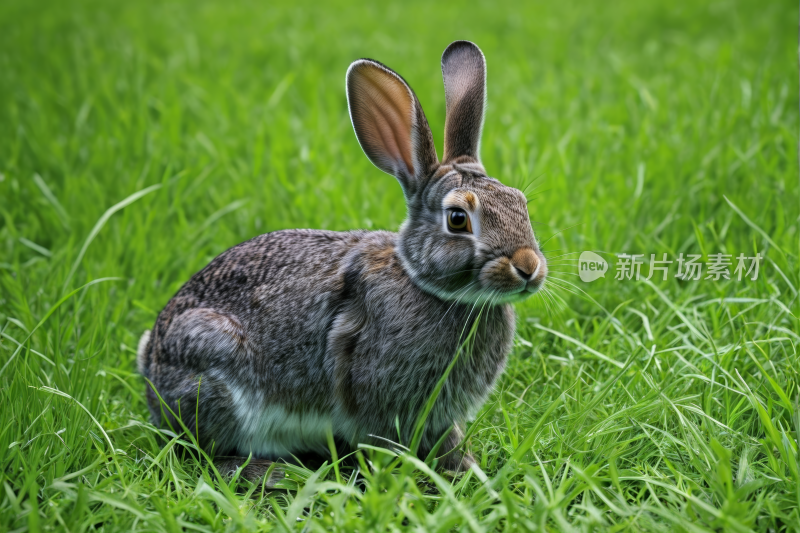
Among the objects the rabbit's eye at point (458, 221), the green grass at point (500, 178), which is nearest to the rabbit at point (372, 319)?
the rabbit's eye at point (458, 221)

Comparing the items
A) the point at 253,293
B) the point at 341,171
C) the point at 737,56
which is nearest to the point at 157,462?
the point at 253,293

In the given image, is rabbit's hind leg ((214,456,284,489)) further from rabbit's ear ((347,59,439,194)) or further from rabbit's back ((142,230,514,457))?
Result: rabbit's ear ((347,59,439,194))

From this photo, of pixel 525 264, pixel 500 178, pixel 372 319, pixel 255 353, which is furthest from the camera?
pixel 500 178

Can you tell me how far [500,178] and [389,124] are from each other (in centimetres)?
206

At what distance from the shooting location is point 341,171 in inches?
200

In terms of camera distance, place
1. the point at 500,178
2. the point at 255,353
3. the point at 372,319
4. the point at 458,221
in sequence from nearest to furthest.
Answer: the point at 458,221, the point at 372,319, the point at 255,353, the point at 500,178

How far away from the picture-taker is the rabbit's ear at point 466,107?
3010 millimetres

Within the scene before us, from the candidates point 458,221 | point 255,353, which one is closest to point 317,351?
point 255,353

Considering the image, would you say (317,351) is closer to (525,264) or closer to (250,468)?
(250,468)

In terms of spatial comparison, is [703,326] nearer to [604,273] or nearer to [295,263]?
[604,273]

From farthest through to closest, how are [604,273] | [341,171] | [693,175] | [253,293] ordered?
[341,171] → [693,175] → [604,273] → [253,293]

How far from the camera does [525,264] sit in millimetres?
2619

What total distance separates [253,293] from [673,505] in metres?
1.75

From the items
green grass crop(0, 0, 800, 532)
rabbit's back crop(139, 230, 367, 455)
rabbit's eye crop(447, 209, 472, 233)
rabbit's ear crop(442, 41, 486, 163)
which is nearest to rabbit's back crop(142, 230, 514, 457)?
rabbit's back crop(139, 230, 367, 455)
